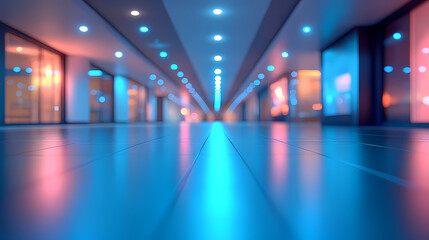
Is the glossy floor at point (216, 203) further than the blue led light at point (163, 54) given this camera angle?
No

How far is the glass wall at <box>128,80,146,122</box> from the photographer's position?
22.3m

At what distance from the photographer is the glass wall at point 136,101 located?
22.3 metres

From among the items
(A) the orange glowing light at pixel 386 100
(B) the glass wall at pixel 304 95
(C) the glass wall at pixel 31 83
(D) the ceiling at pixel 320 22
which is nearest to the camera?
(D) the ceiling at pixel 320 22

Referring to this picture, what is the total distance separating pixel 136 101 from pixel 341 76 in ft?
57.4

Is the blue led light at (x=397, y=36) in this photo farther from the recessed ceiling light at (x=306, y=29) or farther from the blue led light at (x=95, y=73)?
the blue led light at (x=95, y=73)

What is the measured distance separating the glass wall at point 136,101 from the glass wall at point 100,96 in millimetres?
2375

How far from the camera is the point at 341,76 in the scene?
1005cm

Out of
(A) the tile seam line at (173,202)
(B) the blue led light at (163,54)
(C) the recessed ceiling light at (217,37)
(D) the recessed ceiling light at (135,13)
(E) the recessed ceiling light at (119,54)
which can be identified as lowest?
Result: (A) the tile seam line at (173,202)

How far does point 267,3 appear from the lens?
736 centimetres

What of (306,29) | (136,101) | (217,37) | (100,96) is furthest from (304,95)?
(136,101)

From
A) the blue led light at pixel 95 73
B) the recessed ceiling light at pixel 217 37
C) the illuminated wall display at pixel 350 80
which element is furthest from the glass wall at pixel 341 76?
the blue led light at pixel 95 73

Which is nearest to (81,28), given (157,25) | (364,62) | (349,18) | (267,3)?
(157,25)

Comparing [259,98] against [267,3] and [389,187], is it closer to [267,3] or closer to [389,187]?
[267,3]

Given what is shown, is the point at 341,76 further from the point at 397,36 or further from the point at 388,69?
the point at 397,36
